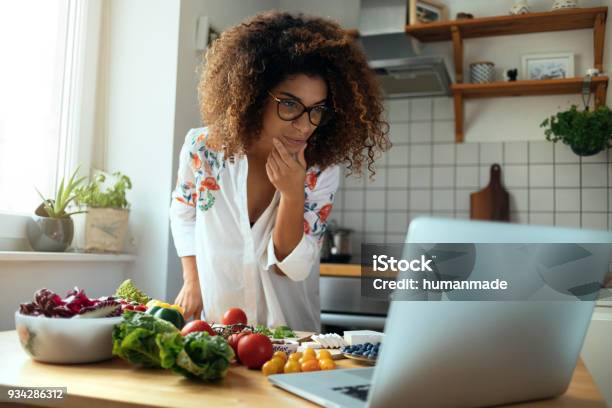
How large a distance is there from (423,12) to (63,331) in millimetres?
2487

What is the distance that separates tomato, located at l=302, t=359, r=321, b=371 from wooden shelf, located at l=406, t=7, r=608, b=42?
2272 millimetres

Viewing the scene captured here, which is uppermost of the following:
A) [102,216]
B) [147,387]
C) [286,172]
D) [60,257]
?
[286,172]

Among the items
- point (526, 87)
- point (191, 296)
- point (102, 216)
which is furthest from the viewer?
point (526, 87)

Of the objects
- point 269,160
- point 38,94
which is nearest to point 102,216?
point 38,94

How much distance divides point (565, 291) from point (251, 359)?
428 millimetres

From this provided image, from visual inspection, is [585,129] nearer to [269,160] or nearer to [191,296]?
[269,160]

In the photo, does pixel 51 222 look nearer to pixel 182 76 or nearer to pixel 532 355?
pixel 182 76

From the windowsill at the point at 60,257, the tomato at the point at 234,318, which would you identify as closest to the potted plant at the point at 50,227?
the windowsill at the point at 60,257

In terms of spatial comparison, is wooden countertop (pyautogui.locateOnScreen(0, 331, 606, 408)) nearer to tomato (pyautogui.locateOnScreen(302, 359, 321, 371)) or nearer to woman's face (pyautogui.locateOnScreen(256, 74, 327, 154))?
tomato (pyautogui.locateOnScreen(302, 359, 321, 371))

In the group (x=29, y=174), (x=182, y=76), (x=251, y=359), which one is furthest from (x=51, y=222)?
(x=251, y=359)

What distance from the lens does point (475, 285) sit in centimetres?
55

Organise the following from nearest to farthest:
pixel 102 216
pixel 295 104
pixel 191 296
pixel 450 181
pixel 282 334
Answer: pixel 282 334, pixel 295 104, pixel 191 296, pixel 102 216, pixel 450 181

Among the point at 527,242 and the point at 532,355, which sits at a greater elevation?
the point at 527,242

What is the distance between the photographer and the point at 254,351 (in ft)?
2.61
